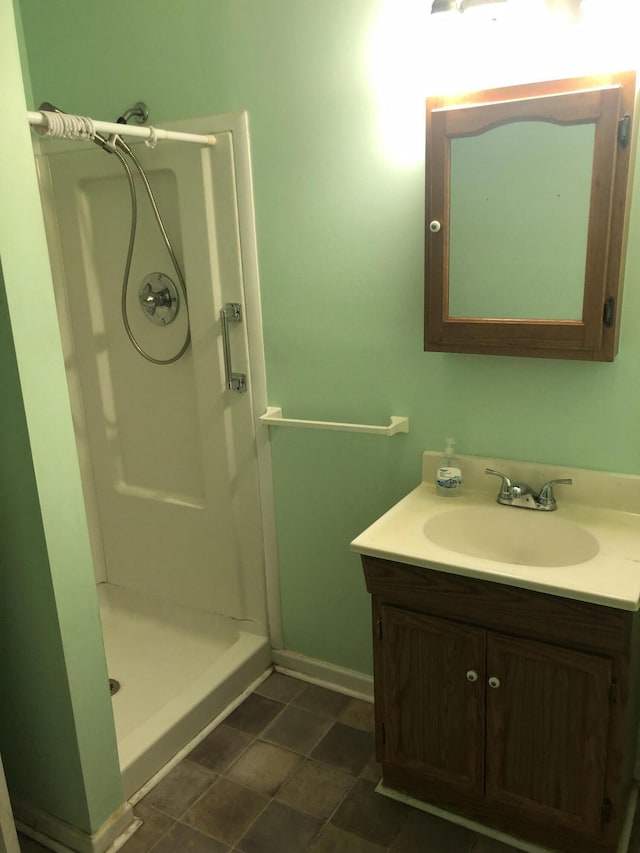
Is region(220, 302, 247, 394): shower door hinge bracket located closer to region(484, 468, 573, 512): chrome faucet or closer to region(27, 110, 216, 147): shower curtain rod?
region(27, 110, 216, 147): shower curtain rod

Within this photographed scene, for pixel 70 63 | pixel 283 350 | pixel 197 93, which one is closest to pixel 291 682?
pixel 283 350

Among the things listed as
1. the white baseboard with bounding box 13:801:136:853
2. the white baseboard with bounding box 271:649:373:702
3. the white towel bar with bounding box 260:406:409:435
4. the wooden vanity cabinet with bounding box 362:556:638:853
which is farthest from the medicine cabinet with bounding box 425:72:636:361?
the white baseboard with bounding box 13:801:136:853

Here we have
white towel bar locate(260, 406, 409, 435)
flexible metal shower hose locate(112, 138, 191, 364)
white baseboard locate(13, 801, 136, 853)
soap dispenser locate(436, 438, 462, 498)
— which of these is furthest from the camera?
flexible metal shower hose locate(112, 138, 191, 364)

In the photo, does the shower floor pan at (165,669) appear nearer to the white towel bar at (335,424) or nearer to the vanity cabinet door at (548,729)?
the white towel bar at (335,424)

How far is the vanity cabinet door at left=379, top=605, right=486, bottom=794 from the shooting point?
5.35 feet

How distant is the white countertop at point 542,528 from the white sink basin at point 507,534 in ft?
0.04

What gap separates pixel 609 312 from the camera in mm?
1578

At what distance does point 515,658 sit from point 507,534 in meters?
0.35

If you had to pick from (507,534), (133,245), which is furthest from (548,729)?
(133,245)

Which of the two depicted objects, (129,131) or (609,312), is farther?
(129,131)

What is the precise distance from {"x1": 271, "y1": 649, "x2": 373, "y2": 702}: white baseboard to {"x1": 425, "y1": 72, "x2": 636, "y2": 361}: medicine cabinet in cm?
121

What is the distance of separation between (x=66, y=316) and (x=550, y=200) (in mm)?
1805

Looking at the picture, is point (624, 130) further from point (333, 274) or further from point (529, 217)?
point (333, 274)

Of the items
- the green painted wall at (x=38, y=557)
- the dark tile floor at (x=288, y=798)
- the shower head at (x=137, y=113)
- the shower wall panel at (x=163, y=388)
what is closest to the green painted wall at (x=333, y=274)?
the shower head at (x=137, y=113)
